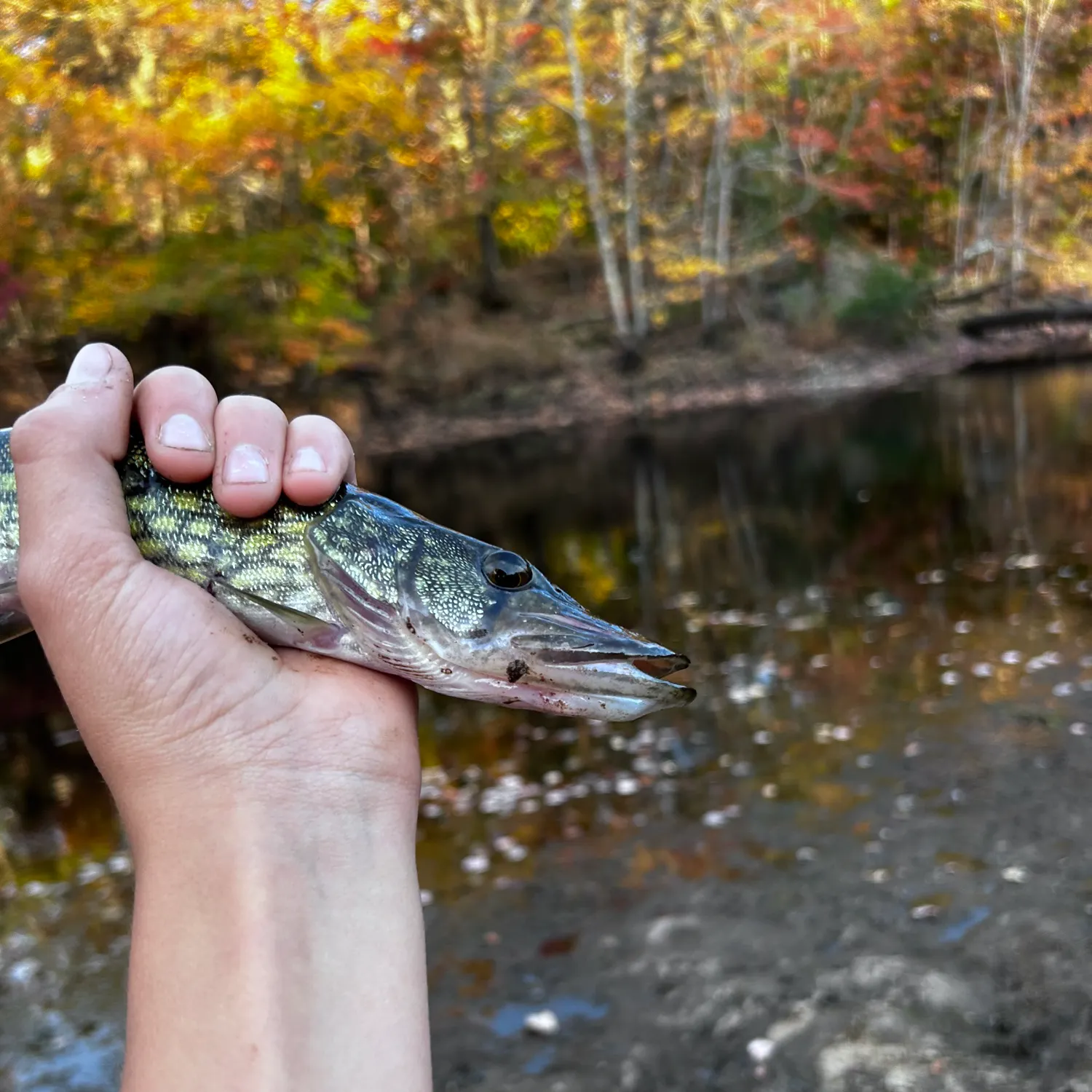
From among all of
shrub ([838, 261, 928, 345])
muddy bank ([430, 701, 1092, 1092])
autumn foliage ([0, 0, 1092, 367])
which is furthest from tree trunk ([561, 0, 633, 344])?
muddy bank ([430, 701, 1092, 1092])

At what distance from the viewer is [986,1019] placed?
3328 mm

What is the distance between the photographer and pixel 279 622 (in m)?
2.21

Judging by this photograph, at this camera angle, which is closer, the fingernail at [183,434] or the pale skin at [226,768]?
the pale skin at [226,768]

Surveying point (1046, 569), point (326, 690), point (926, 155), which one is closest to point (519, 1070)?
point (326, 690)

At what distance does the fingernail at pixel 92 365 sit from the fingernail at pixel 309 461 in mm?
517

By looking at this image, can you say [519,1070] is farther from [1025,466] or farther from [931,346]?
[931,346]

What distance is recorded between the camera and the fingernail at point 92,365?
2.15 m

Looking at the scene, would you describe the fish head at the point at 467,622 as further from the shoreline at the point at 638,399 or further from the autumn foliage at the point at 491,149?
the shoreline at the point at 638,399

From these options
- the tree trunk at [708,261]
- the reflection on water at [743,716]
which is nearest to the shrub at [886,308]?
the tree trunk at [708,261]

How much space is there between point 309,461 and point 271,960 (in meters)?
1.13

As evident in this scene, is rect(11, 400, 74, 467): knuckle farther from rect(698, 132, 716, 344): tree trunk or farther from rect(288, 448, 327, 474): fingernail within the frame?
rect(698, 132, 716, 344): tree trunk

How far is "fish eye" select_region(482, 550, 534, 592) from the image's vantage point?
2297 mm

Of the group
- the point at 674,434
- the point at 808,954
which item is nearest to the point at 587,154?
the point at 674,434

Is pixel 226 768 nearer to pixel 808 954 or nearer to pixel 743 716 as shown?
pixel 808 954
